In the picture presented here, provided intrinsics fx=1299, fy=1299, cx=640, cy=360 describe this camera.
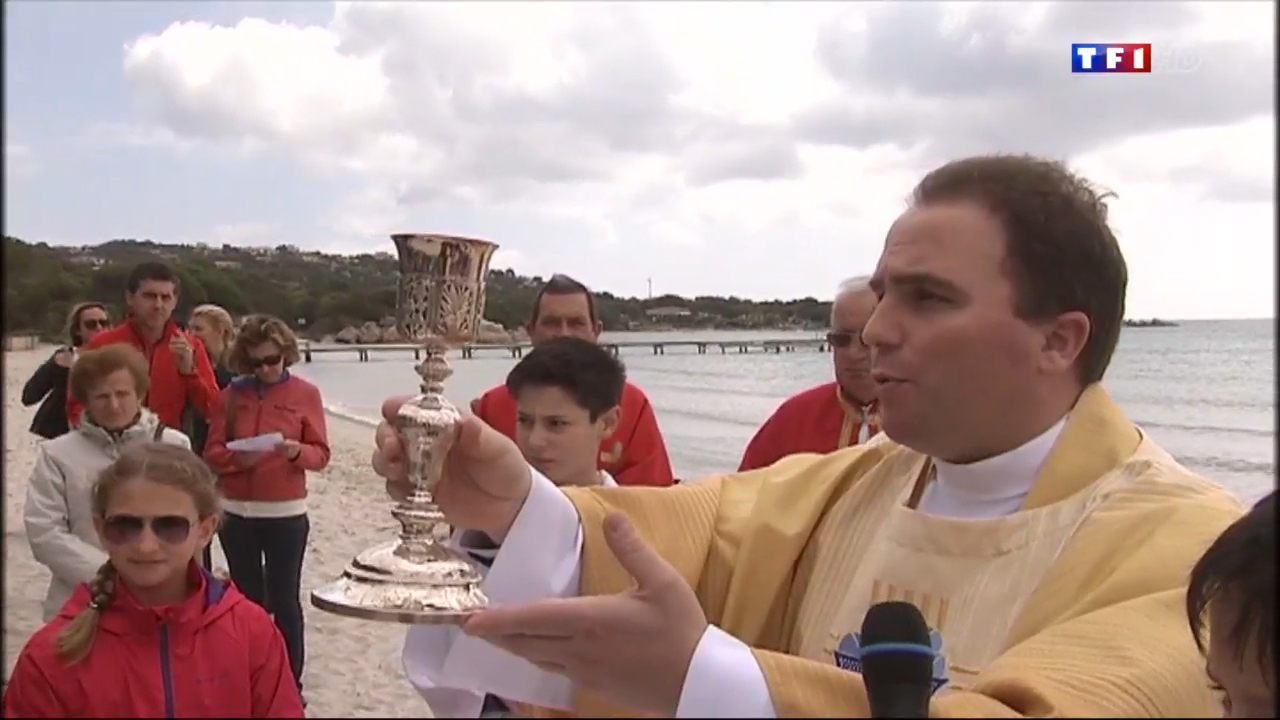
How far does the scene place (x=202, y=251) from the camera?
2.61 meters

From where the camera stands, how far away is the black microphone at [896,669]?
940mm

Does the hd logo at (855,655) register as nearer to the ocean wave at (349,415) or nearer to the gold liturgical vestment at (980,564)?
the gold liturgical vestment at (980,564)

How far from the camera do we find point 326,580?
348 inches

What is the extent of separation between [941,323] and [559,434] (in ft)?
6.82

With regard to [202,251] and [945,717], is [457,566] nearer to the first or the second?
[945,717]

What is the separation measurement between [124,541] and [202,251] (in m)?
0.69

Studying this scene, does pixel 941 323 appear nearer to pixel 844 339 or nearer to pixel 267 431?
pixel 844 339

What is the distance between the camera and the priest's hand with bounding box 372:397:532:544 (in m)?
1.93

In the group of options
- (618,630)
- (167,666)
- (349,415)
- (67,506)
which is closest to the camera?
(618,630)

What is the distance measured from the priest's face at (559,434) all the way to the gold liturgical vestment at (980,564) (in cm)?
129

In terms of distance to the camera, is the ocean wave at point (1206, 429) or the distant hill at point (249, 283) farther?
the ocean wave at point (1206, 429)

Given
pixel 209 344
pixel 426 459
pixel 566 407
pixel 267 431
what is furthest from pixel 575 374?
pixel 209 344

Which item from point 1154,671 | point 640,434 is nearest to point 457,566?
point 1154,671

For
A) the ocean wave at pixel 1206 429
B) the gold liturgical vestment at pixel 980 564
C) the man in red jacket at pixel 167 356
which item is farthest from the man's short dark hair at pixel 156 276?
the ocean wave at pixel 1206 429
